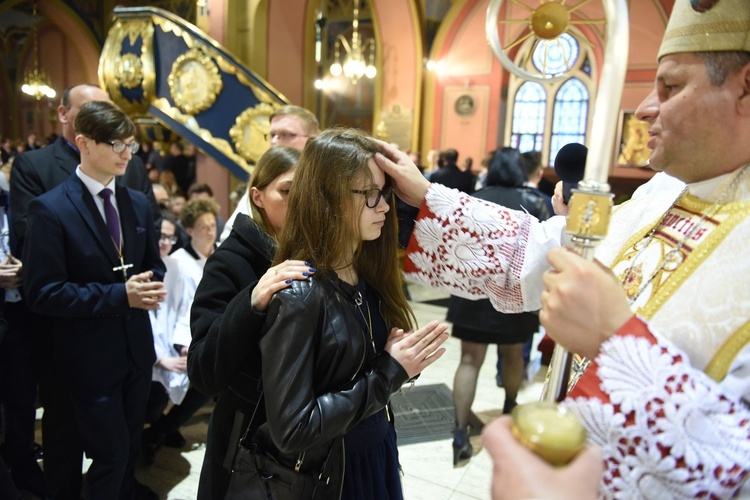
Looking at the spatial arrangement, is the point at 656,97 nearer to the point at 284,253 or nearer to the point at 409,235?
the point at 409,235

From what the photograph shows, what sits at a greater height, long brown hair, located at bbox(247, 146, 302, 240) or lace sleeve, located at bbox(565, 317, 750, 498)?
long brown hair, located at bbox(247, 146, 302, 240)

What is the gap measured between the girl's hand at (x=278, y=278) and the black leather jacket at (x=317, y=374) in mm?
20

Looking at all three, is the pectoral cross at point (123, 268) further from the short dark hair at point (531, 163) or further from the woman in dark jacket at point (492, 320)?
the short dark hair at point (531, 163)

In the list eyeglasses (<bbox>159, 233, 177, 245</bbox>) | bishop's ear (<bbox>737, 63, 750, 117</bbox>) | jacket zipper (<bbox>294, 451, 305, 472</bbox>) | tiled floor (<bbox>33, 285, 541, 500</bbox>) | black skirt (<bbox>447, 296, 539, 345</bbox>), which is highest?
bishop's ear (<bbox>737, 63, 750, 117</bbox>)

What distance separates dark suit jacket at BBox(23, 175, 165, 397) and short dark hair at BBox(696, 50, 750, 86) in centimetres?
206

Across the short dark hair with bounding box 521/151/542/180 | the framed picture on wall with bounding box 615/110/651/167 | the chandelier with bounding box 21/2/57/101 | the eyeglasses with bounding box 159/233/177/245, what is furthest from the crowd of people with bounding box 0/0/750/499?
the chandelier with bounding box 21/2/57/101

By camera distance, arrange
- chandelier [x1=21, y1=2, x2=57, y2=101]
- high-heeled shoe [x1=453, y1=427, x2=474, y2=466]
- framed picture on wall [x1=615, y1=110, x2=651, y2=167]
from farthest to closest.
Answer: chandelier [x1=21, y1=2, x2=57, y2=101] < framed picture on wall [x1=615, y1=110, x2=651, y2=167] < high-heeled shoe [x1=453, y1=427, x2=474, y2=466]

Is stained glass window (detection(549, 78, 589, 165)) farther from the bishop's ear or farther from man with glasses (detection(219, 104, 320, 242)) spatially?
the bishop's ear

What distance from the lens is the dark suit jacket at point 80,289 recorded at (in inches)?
80.3

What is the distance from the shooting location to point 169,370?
9.65 feet

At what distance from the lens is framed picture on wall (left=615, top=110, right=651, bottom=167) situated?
33.2 ft

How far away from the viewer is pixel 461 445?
3148 mm

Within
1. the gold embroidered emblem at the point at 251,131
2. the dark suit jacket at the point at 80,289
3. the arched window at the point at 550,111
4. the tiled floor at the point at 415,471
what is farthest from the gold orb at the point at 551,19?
the arched window at the point at 550,111

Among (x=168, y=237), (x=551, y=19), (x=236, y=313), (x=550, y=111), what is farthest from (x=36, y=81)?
(x=551, y=19)
